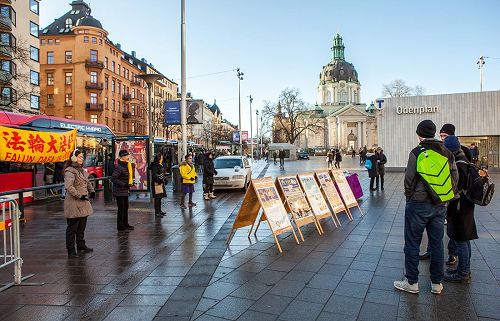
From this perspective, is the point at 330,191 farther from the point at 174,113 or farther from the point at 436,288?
the point at 174,113

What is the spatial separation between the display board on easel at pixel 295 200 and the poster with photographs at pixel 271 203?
27 cm

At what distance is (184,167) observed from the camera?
1238 cm

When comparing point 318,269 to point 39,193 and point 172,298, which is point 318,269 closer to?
point 172,298

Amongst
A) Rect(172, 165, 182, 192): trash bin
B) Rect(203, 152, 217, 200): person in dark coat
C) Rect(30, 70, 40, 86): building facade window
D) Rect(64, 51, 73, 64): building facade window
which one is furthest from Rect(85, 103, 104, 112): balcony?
Rect(203, 152, 217, 200): person in dark coat

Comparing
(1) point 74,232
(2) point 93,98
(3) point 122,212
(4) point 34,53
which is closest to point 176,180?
(3) point 122,212

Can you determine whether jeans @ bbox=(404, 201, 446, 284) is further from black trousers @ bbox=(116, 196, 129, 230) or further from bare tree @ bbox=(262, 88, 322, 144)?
bare tree @ bbox=(262, 88, 322, 144)

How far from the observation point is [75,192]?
6.79 meters

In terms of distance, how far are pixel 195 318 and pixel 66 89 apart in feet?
209

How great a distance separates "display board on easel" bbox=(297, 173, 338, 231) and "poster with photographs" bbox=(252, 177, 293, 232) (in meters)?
1.12

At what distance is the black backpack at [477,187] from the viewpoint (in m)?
4.99

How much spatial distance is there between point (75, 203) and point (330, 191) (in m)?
5.68

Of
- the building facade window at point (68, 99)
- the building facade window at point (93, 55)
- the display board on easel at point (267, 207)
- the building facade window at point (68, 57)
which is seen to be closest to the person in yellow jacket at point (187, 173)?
the display board on easel at point (267, 207)

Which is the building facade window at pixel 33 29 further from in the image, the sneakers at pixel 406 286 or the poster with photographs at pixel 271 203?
the sneakers at pixel 406 286

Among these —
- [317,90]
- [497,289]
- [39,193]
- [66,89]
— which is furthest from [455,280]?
[317,90]
